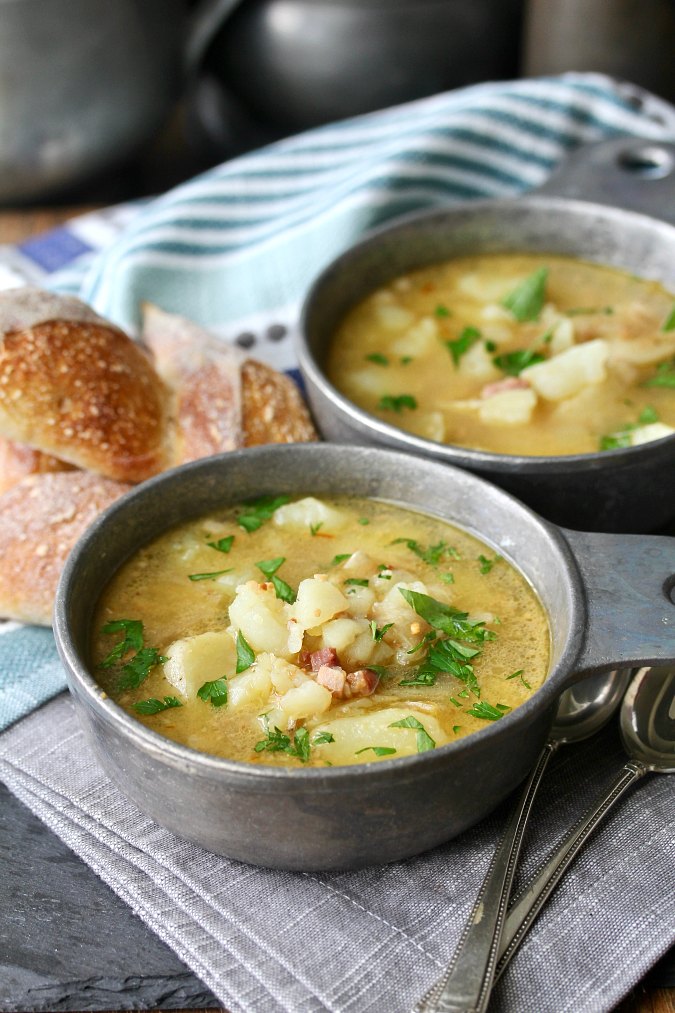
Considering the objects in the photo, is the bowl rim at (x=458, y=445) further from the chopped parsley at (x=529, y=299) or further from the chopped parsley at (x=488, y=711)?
the chopped parsley at (x=488, y=711)

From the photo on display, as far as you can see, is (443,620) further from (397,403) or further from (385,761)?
(397,403)

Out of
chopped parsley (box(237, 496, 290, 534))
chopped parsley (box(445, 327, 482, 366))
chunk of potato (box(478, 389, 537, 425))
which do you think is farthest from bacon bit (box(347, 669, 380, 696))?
chopped parsley (box(445, 327, 482, 366))

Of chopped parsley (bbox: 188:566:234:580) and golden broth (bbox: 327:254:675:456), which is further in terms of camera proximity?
golden broth (bbox: 327:254:675:456)

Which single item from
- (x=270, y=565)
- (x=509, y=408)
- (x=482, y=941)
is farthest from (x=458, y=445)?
(x=482, y=941)

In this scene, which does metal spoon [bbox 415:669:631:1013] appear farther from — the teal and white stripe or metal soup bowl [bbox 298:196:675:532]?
the teal and white stripe

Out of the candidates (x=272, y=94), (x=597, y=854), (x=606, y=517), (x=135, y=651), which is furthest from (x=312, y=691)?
(x=272, y=94)
